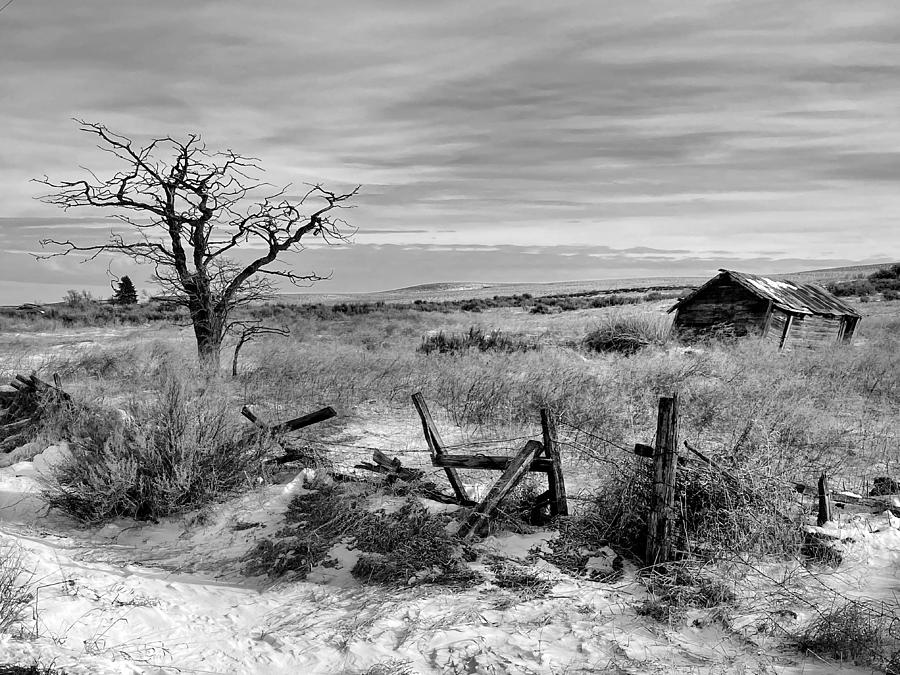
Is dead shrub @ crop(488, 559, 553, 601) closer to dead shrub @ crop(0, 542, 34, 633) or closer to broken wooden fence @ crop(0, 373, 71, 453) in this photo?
dead shrub @ crop(0, 542, 34, 633)

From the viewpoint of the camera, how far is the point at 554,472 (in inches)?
216

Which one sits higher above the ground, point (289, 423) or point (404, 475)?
point (289, 423)

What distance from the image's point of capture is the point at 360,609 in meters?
4.54

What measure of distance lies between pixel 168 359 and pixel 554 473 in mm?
10612

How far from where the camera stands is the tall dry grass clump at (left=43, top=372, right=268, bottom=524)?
6195mm

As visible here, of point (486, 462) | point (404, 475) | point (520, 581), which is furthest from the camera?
point (404, 475)

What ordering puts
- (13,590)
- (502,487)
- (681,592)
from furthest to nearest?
(502,487) → (681,592) → (13,590)

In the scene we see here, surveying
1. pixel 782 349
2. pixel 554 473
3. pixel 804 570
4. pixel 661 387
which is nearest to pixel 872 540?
pixel 804 570

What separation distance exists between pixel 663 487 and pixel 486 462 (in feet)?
4.90

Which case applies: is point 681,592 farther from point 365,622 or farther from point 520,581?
point 365,622

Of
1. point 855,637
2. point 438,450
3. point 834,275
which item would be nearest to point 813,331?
point 438,450

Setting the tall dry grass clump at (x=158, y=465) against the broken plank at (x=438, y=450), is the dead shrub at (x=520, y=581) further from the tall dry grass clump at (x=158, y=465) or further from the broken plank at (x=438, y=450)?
the tall dry grass clump at (x=158, y=465)

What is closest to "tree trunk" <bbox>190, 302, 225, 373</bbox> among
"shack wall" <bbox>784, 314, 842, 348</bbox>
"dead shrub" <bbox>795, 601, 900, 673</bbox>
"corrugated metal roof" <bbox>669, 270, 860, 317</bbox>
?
"dead shrub" <bbox>795, 601, 900, 673</bbox>

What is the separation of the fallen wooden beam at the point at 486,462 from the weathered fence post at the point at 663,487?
90cm
